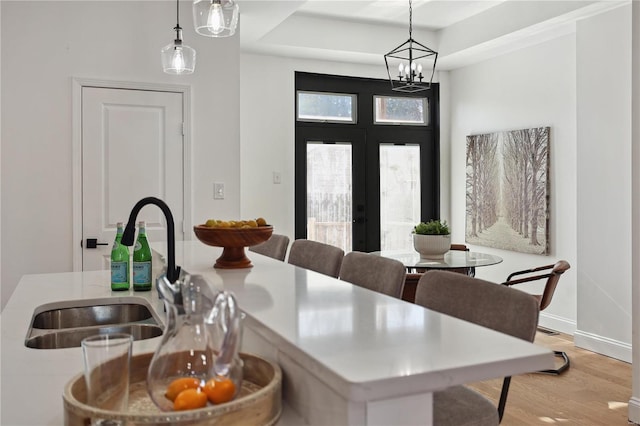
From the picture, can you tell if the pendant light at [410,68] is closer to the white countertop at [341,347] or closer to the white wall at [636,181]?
the white wall at [636,181]

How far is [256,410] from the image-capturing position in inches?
37.7

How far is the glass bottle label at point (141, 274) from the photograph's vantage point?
2.29 meters

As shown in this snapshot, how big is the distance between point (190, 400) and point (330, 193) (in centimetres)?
509

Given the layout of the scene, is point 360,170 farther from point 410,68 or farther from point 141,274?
point 141,274

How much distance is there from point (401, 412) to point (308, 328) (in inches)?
10.7

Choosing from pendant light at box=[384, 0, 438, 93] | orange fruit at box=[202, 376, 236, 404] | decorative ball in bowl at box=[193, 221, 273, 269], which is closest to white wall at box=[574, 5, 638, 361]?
pendant light at box=[384, 0, 438, 93]

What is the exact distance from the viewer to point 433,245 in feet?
13.1

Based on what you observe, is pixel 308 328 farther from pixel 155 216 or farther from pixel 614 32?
pixel 614 32

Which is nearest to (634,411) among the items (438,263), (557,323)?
(438,263)

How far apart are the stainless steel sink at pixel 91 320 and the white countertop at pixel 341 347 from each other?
0.54 ft

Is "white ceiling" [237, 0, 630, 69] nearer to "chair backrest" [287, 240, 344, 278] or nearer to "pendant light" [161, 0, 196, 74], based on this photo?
"pendant light" [161, 0, 196, 74]

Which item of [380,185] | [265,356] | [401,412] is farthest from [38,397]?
[380,185]

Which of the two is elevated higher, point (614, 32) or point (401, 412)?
point (614, 32)

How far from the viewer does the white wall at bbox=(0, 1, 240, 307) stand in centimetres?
379
